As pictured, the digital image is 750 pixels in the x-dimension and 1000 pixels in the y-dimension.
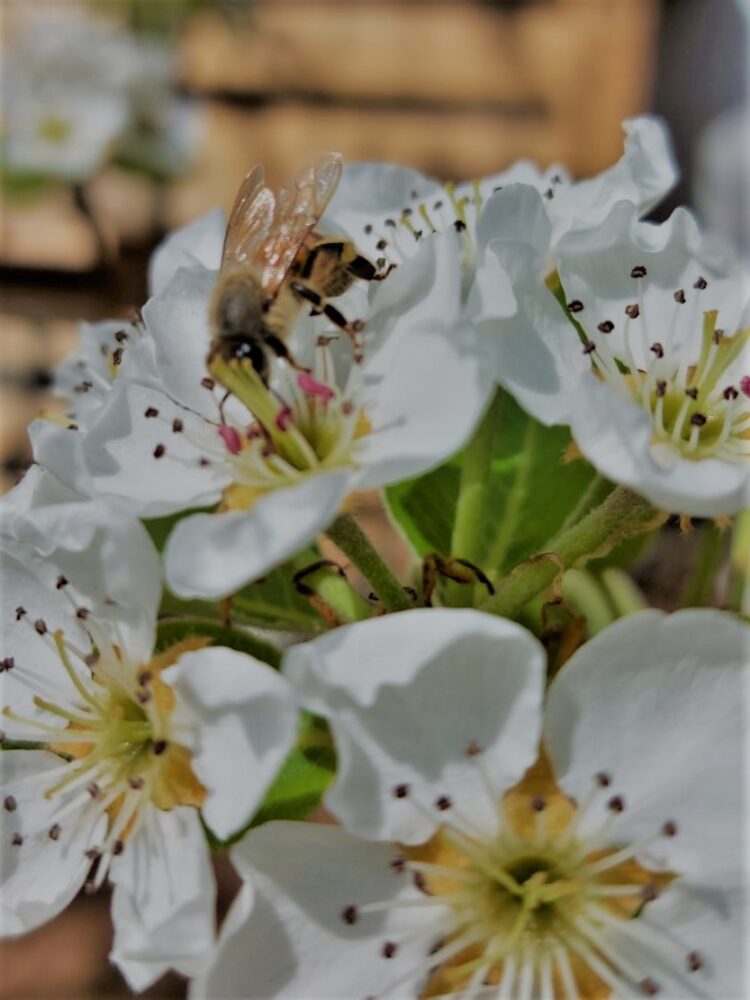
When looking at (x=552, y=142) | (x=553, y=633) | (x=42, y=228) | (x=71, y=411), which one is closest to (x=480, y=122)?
(x=552, y=142)

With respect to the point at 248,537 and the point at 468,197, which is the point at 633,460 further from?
the point at 468,197

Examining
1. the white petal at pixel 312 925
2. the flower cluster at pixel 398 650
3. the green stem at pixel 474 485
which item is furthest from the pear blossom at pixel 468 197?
the white petal at pixel 312 925

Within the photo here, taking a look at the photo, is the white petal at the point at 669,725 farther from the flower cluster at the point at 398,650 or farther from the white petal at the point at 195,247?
the white petal at the point at 195,247

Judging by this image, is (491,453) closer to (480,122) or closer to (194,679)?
(194,679)

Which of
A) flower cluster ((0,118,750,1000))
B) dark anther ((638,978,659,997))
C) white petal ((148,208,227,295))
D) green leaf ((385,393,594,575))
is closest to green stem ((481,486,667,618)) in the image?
flower cluster ((0,118,750,1000))

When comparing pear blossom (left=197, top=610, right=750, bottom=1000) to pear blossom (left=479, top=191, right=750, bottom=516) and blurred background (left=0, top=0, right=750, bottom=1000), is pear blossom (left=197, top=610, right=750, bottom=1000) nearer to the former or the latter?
pear blossom (left=479, top=191, right=750, bottom=516)

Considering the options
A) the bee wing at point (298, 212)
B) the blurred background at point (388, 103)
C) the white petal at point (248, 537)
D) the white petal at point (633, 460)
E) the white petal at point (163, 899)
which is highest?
the bee wing at point (298, 212)

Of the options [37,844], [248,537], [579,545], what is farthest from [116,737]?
[579,545]
